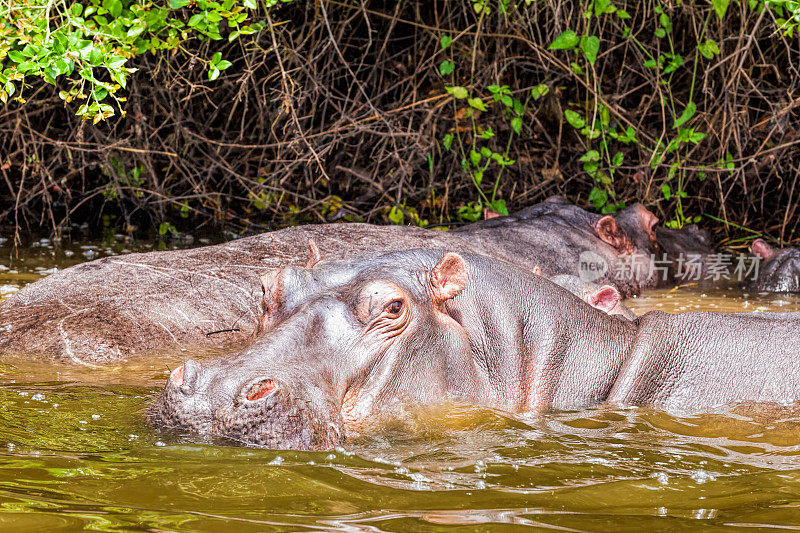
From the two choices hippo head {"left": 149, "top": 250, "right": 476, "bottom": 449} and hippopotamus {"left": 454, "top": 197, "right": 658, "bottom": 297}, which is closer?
hippo head {"left": 149, "top": 250, "right": 476, "bottom": 449}

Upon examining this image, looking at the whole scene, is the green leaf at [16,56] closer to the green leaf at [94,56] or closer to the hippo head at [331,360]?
the green leaf at [94,56]

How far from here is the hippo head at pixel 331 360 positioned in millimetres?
3309

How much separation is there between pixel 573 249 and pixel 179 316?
338cm

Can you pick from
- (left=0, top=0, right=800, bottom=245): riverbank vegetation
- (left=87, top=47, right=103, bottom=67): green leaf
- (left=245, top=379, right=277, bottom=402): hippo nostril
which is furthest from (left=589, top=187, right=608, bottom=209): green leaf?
(left=245, top=379, right=277, bottom=402): hippo nostril

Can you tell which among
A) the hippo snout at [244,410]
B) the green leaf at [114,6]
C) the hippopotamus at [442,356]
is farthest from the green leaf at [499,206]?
the hippo snout at [244,410]

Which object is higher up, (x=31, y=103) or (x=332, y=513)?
(x=31, y=103)

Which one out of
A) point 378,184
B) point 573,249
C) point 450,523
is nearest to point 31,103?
point 378,184

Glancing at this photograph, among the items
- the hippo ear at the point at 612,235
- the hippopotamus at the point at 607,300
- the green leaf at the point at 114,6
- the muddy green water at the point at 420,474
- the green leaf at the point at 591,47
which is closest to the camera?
the muddy green water at the point at 420,474

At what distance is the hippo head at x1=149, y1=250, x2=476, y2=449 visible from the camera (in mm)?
3309

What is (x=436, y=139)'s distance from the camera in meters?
9.56

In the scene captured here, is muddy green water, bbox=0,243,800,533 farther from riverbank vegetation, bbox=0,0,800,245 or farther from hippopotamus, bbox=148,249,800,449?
riverbank vegetation, bbox=0,0,800,245

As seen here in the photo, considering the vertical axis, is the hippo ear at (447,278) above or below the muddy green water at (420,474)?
above

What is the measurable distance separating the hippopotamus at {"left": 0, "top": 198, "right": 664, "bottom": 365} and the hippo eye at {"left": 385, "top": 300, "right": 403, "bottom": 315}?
0.74m

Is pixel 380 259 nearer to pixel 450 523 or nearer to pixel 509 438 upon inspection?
pixel 509 438
